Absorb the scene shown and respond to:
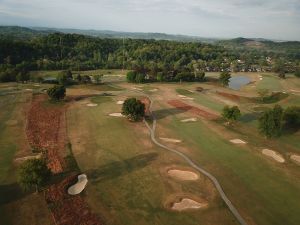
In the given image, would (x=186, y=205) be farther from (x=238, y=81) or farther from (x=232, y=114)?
(x=238, y=81)

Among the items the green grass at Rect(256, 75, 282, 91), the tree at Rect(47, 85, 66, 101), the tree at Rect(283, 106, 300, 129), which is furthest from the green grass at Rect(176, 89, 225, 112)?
the tree at Rect(47, 85, 66, 101)

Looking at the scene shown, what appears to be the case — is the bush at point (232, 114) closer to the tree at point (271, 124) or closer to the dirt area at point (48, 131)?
the tree at point (271, 124)

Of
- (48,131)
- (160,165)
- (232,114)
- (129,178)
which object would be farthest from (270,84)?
(129,178)

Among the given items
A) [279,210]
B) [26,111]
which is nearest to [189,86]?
[26,111]

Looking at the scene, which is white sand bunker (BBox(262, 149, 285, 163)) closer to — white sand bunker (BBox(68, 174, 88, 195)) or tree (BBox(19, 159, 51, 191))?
white sand bunker (BBox(68, 174, 88, 195))

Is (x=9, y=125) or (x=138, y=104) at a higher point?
(x=138, y=104)

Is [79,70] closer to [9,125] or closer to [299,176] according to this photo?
[9,125]
